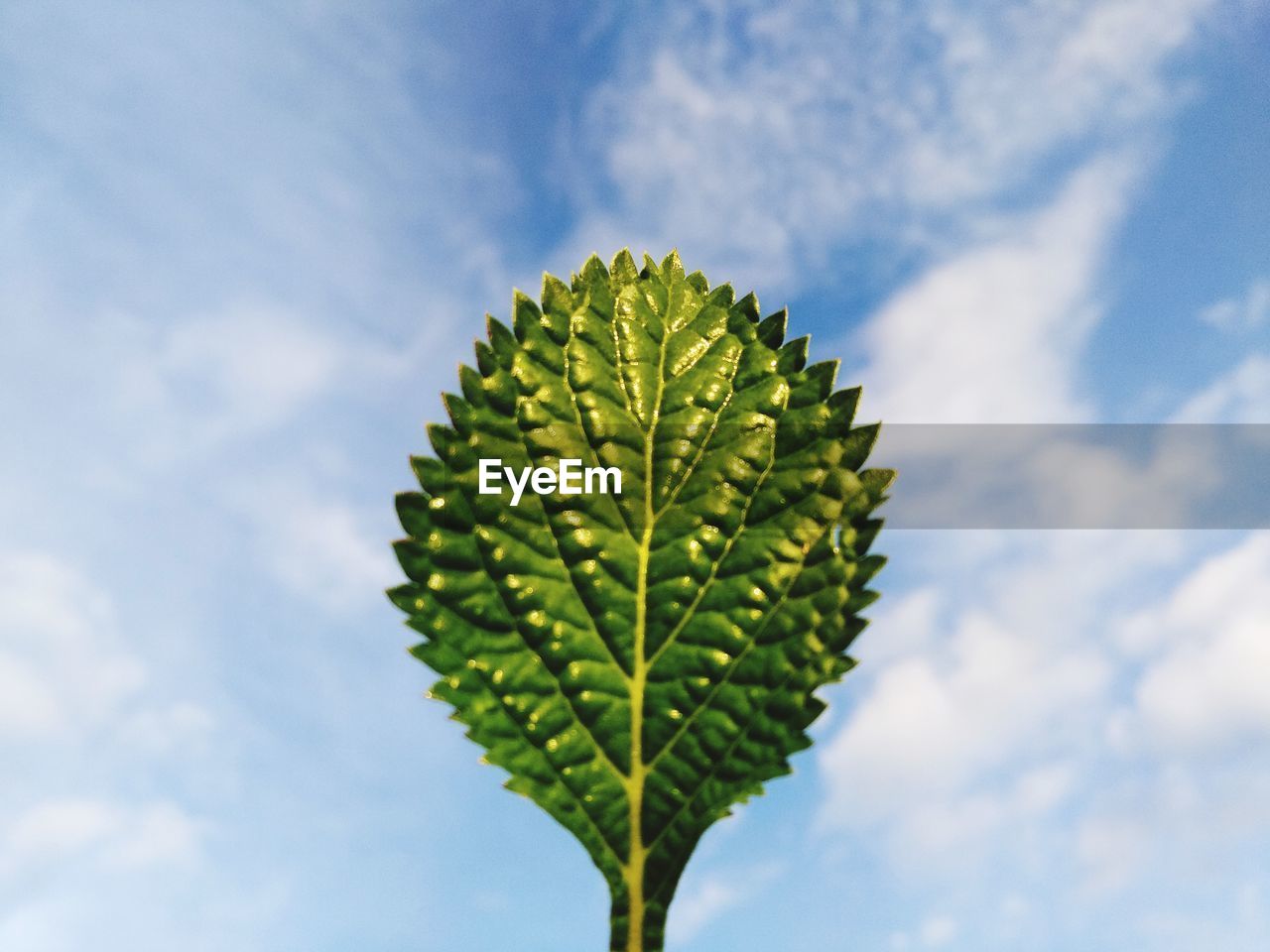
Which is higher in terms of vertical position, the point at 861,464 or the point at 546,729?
the point at 861,464

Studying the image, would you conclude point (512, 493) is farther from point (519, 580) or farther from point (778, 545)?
point (778, 545)

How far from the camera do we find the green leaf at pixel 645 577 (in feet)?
7.64

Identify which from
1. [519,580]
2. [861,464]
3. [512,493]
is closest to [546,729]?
[519,580]

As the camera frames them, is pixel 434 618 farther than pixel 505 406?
No

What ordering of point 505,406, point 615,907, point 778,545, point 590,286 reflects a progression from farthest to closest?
point 590,286 < point 505,406 < point 778,545 < point 615,907

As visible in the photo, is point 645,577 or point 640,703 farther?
point 645,577

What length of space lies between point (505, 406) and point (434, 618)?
1.82 feet

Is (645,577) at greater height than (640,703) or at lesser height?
greater

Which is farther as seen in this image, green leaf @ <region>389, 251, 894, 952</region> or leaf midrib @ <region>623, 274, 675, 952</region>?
green leaf @ <region>389, 251, 894, 952</region>

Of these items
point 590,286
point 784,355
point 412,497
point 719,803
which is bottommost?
point 719,803

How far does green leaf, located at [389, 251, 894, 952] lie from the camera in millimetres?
2330

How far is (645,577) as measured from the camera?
249cm

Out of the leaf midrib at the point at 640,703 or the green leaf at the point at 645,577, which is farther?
the green leaf at the point at 645,577

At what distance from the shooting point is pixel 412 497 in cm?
247
